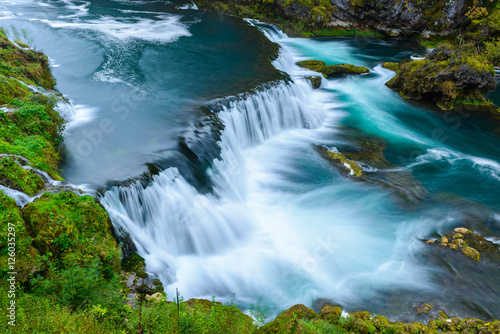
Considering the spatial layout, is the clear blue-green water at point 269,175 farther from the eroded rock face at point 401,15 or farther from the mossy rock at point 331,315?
the eroded rock face at point 401,15

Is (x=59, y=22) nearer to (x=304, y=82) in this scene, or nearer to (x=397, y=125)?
(x=304, y=82)

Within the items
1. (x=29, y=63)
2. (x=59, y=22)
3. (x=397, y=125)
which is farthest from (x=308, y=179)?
(x=59, y=22)

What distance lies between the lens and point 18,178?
20.8 ft

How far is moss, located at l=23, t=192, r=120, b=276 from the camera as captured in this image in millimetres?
5531

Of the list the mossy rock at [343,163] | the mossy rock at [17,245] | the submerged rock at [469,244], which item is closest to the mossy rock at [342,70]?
the mossy rock at [343,163]

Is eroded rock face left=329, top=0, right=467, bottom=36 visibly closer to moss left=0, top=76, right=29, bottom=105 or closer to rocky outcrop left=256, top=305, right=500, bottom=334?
moss left=0, top=76, right=29, bottom=105

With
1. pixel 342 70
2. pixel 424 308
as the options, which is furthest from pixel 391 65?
pixel 424 308

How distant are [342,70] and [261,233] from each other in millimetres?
14797

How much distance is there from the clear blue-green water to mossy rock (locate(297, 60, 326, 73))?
1.11 metres

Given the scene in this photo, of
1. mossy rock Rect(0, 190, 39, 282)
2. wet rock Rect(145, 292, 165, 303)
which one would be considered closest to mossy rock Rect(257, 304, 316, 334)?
wet rock Rect(145, 292, 165, 303)

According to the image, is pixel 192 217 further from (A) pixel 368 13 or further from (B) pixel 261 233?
(A) pixel 368 13

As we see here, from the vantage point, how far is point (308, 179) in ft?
40.3

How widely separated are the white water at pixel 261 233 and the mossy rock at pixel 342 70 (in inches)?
376

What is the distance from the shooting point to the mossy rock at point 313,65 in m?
A: 20.6
